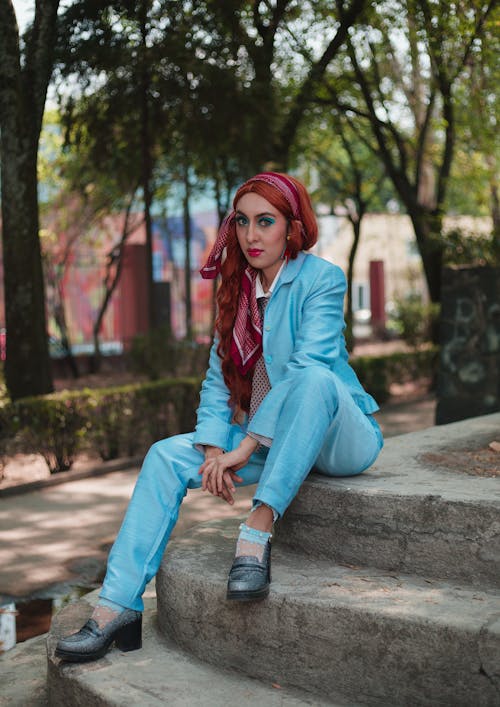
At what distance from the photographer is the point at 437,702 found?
8.61ft

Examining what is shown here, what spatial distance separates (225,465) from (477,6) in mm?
9723

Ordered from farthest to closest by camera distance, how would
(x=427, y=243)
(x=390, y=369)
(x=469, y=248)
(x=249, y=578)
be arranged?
1. (x=427, y=243)
2. (x=469, y=248)
3. (x=390, y=369)
4. (x=249, y=578)

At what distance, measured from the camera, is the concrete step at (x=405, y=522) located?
117 inches

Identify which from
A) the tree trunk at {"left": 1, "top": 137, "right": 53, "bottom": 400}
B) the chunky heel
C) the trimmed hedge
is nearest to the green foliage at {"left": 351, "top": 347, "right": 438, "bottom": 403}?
the trimmed hedge

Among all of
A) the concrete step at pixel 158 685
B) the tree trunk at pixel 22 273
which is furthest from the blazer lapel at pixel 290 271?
the tree trunk at pixel 22 273

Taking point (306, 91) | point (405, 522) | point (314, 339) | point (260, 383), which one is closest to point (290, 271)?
point (314, 339)

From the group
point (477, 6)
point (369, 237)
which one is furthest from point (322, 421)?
point (369, 237)

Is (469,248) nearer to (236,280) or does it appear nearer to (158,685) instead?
(236,280)

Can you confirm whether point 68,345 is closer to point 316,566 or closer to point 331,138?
point 331,138

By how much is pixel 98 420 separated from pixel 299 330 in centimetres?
512

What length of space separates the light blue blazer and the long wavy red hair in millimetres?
58

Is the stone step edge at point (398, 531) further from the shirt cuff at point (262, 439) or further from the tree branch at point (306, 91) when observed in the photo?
the tree branch at point (306, 91)

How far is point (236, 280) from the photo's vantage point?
3.52m

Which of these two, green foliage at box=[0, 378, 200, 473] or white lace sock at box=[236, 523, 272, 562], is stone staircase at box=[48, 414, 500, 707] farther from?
green foliage at box=[0, 378, 200, 473]
